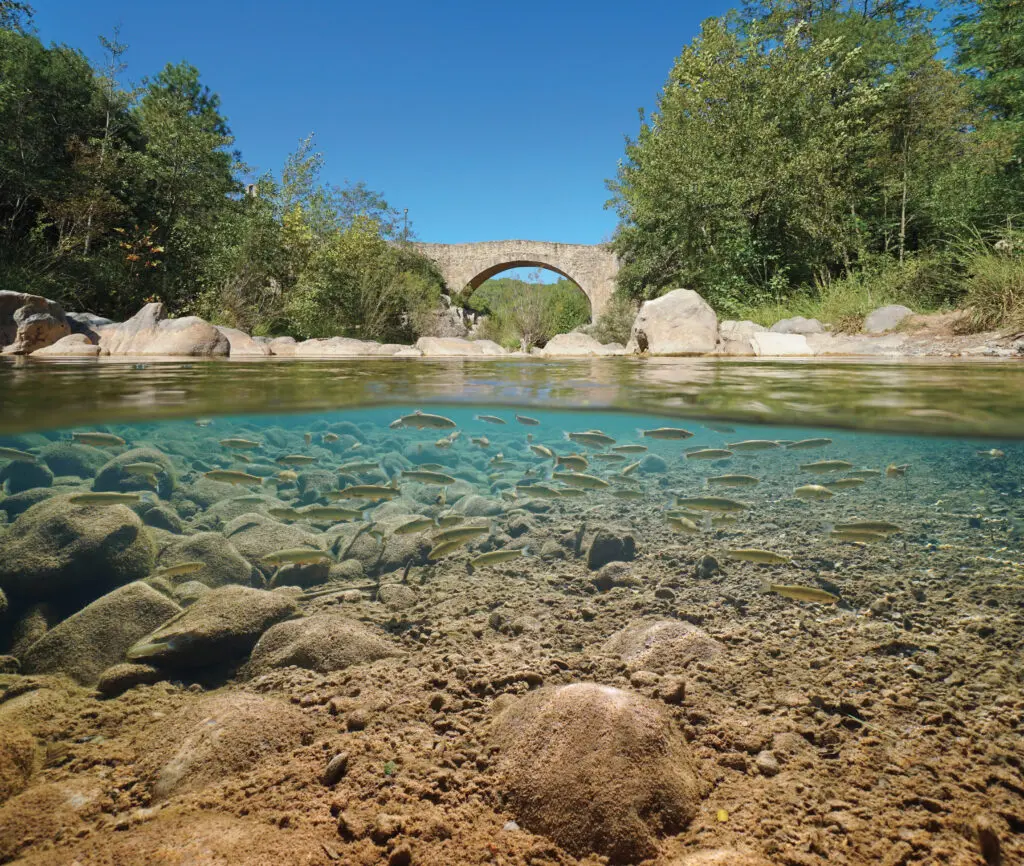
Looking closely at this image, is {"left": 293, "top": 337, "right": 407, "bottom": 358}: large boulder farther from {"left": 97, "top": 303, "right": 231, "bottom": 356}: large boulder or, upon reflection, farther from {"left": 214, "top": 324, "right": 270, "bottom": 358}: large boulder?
{"left": 97, "top": 303, "right": 231, "bottom": 356}: large boulder

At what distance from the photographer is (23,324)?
8.67 metres

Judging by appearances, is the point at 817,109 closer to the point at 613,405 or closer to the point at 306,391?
the point at 613,405

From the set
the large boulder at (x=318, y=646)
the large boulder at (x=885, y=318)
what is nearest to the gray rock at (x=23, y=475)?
the large boulder at (x=318, y=646)

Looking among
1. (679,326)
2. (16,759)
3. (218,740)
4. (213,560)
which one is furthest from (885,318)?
(16,759)

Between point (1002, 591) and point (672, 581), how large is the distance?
63.2 inches

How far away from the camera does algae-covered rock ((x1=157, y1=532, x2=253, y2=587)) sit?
10.2 feet

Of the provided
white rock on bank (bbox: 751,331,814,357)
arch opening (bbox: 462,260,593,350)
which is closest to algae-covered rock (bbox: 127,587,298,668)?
white rock on bank (bbox: 751,331,814,357)

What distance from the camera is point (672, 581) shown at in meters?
2.94

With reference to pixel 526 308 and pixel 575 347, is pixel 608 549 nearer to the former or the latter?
pixel 575 347

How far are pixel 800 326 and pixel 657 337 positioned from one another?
350 centimetres

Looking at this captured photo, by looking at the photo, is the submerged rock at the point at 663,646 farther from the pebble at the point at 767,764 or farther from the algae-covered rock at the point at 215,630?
the algae-covered rock at the point at 215,630

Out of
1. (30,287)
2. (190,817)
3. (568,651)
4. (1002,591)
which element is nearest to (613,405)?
(1002,591)

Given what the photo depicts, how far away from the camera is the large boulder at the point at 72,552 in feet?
9.08

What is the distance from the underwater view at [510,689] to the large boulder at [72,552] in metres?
0.01
